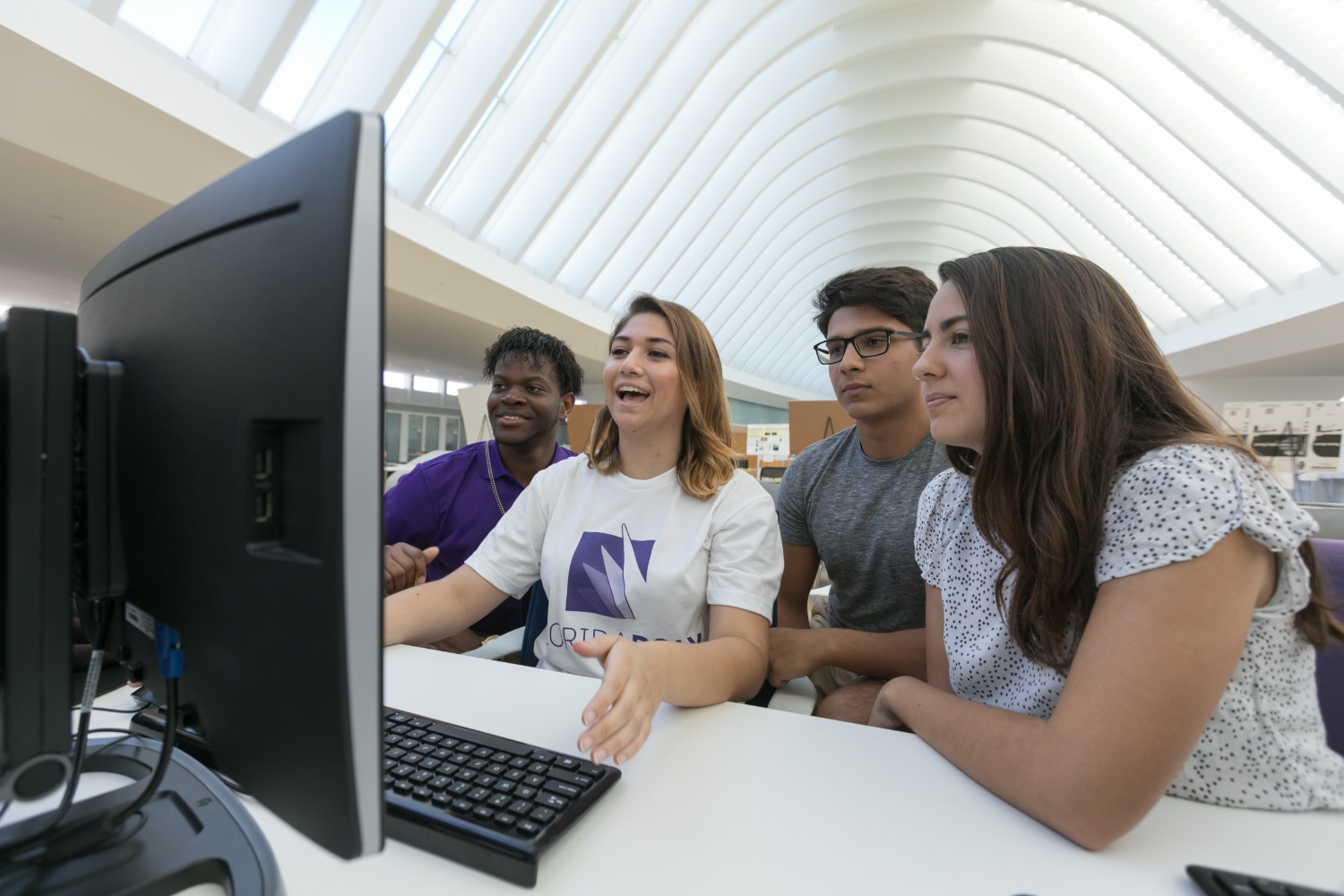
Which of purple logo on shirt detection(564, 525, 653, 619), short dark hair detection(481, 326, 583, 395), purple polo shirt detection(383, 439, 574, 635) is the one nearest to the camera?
purple logo on shirt detection(564, 525, 653, 619)

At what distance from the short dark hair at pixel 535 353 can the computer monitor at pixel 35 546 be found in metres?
2.15

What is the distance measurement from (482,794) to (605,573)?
808mm

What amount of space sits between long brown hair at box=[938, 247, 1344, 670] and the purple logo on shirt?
2.53ft

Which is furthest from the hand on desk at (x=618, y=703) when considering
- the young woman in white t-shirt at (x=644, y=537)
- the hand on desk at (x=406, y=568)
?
the hand on desk at (x=406, y=568)

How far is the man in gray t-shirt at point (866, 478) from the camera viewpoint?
189 centimetres

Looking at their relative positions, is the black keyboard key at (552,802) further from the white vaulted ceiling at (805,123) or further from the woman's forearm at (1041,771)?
the white vaulted ceiling at (805,123)

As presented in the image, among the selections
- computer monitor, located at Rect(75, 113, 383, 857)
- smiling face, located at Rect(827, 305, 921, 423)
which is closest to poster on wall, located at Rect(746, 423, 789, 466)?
smiling face, located at Rect(827, 305, 921, 423)

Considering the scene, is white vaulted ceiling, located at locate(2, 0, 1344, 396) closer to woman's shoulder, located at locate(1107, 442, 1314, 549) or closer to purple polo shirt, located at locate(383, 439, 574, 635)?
purple polo shirt, located at locate(383, 439, 574, 635)

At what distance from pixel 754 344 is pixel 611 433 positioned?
29118 mm

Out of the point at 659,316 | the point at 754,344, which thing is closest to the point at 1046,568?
the point at 659,316

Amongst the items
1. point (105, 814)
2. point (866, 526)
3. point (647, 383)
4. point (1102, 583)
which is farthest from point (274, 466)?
point (866, 526)

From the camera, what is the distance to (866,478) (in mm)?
2016

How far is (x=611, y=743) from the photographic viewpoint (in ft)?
2.70

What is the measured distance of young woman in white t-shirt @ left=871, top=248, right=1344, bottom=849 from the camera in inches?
30.5
